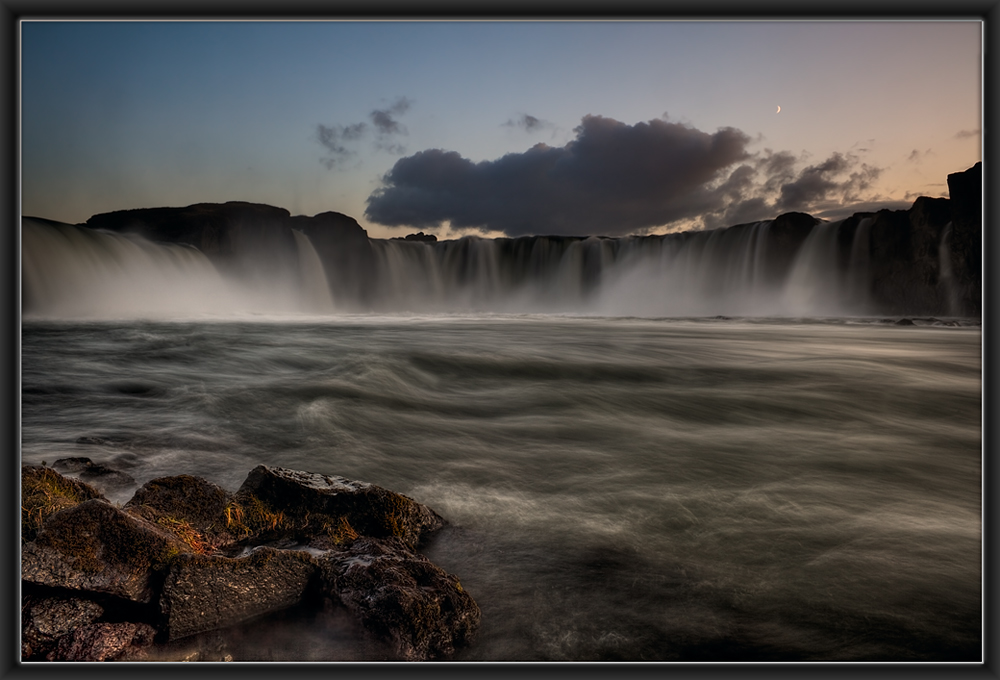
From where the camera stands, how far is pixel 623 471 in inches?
139

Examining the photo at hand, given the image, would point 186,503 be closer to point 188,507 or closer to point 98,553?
point 188,507

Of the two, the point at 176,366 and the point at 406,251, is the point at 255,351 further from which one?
the point at 406,251

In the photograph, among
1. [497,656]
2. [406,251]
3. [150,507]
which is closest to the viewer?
[497,656]

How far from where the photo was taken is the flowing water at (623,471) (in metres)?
1.79

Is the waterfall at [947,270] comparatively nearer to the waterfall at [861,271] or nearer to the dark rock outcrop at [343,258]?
the waterfall at [861,271]

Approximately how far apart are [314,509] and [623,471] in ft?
6.98

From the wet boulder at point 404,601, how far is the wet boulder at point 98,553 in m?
0.50

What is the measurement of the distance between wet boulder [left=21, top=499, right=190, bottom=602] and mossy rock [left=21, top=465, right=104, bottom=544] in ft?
0.78

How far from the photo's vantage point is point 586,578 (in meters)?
2.10

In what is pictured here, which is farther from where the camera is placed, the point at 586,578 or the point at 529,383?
the point at 529,383

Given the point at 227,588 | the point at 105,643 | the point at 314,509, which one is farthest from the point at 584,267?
the point at 105,643
